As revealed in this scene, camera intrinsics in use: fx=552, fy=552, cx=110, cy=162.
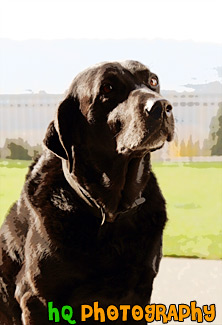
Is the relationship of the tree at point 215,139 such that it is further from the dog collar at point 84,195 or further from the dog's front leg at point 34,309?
the dog's front leg at point 34,309

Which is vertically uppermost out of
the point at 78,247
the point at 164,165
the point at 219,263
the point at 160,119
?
the point at 160,119

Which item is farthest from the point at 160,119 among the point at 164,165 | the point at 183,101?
the point at 183,101

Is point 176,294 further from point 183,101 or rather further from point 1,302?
point 183,101

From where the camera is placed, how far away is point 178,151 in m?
8.11

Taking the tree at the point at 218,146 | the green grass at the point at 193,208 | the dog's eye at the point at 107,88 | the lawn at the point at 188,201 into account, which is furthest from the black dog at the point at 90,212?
the tree at the point at 218,146

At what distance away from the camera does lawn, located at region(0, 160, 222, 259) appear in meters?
3.96

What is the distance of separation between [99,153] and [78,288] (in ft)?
1.59

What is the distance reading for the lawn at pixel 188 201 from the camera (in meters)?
3.96

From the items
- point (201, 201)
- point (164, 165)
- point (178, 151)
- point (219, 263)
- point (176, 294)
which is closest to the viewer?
point (176, 294)

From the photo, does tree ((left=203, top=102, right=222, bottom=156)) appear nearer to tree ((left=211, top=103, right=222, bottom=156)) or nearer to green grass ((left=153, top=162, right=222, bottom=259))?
tree ((left=211, top=103, right=222, bottom=156))

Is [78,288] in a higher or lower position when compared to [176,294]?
higher

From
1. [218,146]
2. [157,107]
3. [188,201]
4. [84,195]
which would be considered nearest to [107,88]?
[157,107]

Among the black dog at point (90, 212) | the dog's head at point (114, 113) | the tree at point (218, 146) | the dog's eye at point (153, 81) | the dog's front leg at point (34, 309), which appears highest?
the dog's eye at point (153, 81)

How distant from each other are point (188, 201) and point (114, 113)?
3709 millimetres
